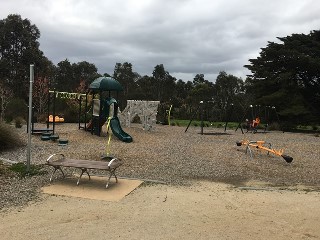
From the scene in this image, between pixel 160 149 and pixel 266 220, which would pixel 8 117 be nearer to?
pixel 160 149

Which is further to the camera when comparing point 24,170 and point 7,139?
point 7,139

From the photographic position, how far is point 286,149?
1421cm

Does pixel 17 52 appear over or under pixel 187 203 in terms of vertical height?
over

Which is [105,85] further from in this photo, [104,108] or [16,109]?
[16,109]

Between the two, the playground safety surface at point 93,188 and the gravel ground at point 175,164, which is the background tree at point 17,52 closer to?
the gravel ground at point 175,164

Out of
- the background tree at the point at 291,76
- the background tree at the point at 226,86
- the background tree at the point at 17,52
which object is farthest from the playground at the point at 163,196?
the background tree at the point at 226,86

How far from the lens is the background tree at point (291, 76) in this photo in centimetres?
2597

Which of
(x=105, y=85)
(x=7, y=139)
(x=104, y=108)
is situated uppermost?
(x=105, y=85)

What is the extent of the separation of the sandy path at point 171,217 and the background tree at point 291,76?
20105 millimetres

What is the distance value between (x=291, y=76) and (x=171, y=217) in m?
24.0

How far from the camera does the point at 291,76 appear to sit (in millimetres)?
26938

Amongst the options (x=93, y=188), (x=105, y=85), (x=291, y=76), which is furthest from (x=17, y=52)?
(x=93, y=188)

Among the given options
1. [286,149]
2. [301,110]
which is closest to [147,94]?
[301,110]

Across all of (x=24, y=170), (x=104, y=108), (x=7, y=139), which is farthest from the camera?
(x=104, y=108)
